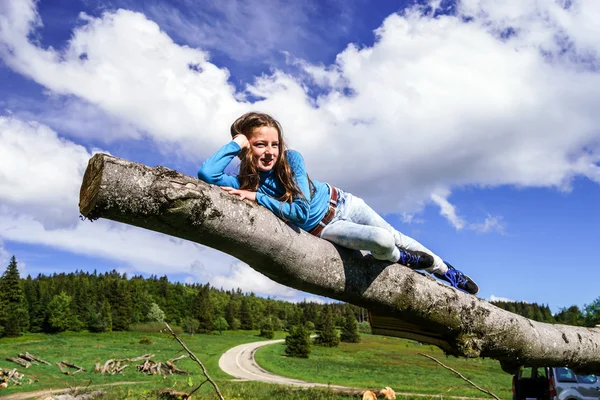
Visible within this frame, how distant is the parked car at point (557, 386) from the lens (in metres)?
11.0

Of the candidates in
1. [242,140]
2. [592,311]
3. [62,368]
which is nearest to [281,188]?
[242,140]

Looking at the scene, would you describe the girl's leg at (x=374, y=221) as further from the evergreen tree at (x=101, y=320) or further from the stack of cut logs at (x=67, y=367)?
the evergreen tree at (x=101, y=320)

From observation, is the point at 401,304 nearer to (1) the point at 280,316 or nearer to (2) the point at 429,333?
(2) the point at 429,333

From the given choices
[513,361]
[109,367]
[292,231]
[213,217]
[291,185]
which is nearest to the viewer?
[213,217]

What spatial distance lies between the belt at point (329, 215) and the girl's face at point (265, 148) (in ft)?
1.65

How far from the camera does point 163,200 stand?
1989 millimetres

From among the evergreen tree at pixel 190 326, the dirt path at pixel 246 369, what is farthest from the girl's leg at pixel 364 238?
the evergreen tree at pixel 190 326

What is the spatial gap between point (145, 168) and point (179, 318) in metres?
94.7

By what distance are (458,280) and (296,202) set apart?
1885mm

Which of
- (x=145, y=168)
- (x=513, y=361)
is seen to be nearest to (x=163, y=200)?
(x=145, y=168)

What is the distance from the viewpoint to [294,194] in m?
2.74

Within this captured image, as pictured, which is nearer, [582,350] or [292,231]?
[292,231]

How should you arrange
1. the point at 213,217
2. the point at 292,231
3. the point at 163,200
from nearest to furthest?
the point at 163,200 → the point at 213,217 → the point at 292,231

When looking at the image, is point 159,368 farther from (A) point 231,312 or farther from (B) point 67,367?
(A) point 231,312
